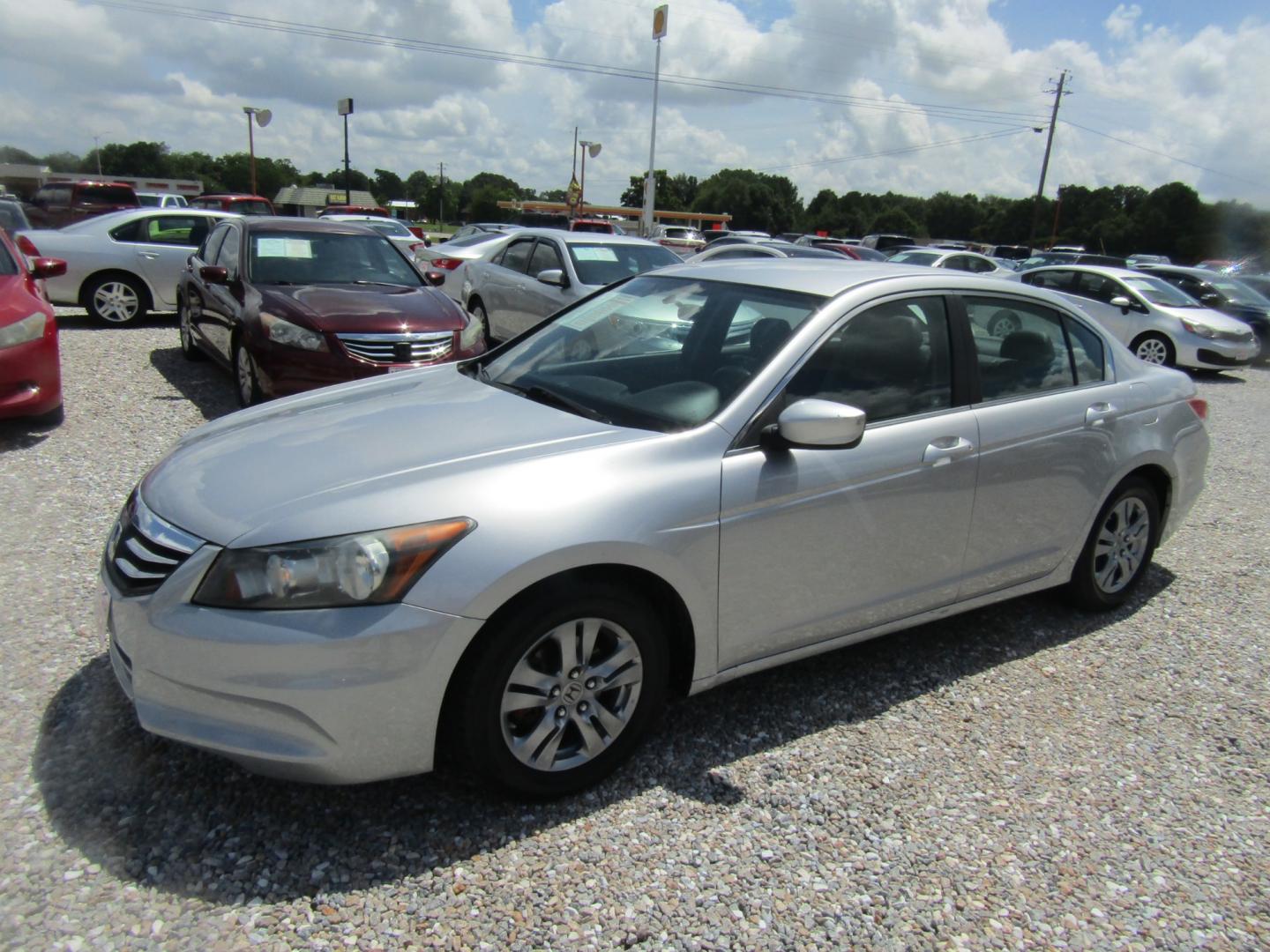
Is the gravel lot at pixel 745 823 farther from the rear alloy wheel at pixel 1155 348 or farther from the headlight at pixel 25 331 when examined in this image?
the rear alloy wheel at pixel 1155 348

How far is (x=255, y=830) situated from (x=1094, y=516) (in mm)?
3587

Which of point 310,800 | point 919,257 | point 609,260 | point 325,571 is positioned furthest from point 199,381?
point 919,257

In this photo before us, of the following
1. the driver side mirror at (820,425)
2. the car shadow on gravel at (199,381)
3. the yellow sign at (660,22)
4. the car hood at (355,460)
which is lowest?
the car shadow on gravel at (199,381)

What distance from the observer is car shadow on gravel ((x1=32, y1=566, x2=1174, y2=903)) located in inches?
97.3

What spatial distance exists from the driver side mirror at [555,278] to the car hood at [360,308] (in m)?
1.71

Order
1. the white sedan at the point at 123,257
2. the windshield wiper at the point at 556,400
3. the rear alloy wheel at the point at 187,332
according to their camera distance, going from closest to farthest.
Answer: the windshield wiper at the point at 556,400 → the rear alloy wheel at the point at 187,332 → the white sedan at the point at 123,257

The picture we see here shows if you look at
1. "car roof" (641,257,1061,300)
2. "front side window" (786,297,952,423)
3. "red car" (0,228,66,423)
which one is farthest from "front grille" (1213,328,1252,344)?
"red car" (0,228,66,423)

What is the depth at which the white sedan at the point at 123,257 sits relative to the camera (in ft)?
36.2

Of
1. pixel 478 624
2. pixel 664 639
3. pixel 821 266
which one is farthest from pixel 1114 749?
pixel 478 624

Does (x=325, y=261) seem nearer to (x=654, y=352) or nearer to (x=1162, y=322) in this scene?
(x=654, y=352)

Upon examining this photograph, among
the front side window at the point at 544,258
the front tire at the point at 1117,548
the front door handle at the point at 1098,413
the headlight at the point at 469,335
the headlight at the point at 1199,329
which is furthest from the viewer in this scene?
the headlight at the point at 1199,329

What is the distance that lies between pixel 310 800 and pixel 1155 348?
47.8ft

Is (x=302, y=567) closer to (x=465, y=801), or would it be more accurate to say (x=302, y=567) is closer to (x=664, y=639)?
(x=465, y=801)

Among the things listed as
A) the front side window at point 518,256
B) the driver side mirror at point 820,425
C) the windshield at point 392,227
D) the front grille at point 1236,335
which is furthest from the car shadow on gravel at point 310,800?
the windshield at point 392,227
